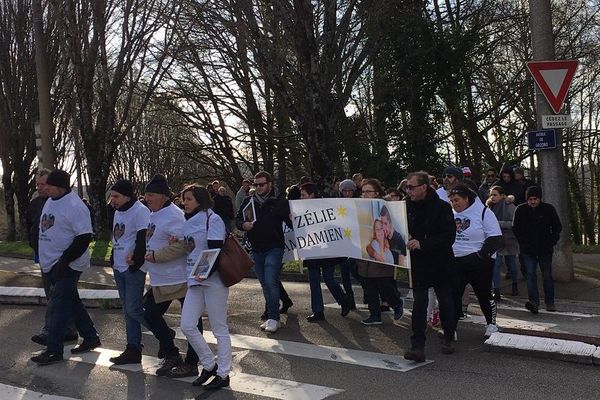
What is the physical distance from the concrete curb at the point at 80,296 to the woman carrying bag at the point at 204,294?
455cm

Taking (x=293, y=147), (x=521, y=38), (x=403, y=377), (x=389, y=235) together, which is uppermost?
(x=521, y=38)

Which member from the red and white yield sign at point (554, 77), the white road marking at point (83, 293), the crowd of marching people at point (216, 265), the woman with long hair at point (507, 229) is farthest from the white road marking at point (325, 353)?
the red and white yield sign at point (554, 77)

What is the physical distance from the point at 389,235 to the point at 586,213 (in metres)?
26.7

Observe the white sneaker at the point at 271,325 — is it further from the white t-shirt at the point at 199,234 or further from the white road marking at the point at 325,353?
the white t-shirt at the point at 199,234

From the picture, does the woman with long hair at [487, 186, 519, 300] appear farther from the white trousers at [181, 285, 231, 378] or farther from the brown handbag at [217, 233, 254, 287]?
the white trousers at [181, 285, 231, 378]

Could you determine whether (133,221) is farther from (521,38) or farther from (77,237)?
(521,38)

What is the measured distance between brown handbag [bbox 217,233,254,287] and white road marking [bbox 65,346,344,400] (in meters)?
0.94

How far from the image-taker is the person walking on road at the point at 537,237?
945 cm

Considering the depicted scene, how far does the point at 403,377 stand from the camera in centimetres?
641

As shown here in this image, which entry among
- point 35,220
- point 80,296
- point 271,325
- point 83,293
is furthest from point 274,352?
point 83,293

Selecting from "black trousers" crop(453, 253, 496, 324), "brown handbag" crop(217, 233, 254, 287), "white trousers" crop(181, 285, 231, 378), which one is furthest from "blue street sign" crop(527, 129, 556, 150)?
"white trousers" crop(181, 285, 231, 378)

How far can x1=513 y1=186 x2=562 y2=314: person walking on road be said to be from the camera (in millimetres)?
9445

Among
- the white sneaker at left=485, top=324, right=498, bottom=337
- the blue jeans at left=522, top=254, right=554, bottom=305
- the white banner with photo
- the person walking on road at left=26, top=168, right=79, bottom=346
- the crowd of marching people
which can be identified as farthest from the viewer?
the blue jeans at left=522, top=254, right=554, bottom=305

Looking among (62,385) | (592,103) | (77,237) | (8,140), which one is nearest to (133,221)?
(77,237)
